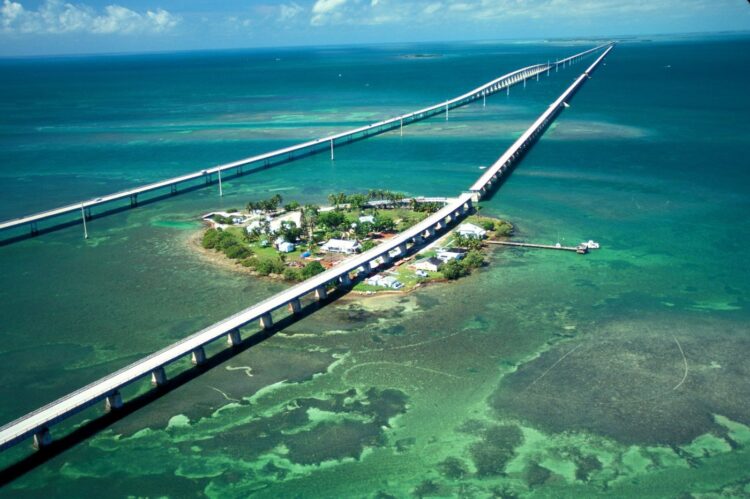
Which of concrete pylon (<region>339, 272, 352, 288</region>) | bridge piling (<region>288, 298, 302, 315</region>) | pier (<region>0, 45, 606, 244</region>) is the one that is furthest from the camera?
pier (<region>0, 45, 606, 244</region>)

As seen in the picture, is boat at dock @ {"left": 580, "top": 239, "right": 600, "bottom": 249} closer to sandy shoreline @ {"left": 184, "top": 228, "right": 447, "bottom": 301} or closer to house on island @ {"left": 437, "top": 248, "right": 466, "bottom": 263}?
house on island @ {"left": 437, "top": 248, "right": 466, "bottom": 263}

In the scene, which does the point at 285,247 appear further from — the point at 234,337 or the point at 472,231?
the point at 472,231

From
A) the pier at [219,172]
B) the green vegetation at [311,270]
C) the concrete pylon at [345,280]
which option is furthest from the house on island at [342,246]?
the pier at [219,172]

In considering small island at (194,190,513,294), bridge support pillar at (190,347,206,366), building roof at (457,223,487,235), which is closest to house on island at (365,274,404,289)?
small island at (194,190,513,294)

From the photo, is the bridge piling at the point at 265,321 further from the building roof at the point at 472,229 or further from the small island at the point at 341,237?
the building roof at the point at 472,229

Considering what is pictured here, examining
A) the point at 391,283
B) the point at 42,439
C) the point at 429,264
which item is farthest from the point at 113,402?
the point at 429,264

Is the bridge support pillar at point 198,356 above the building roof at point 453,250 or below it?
below
